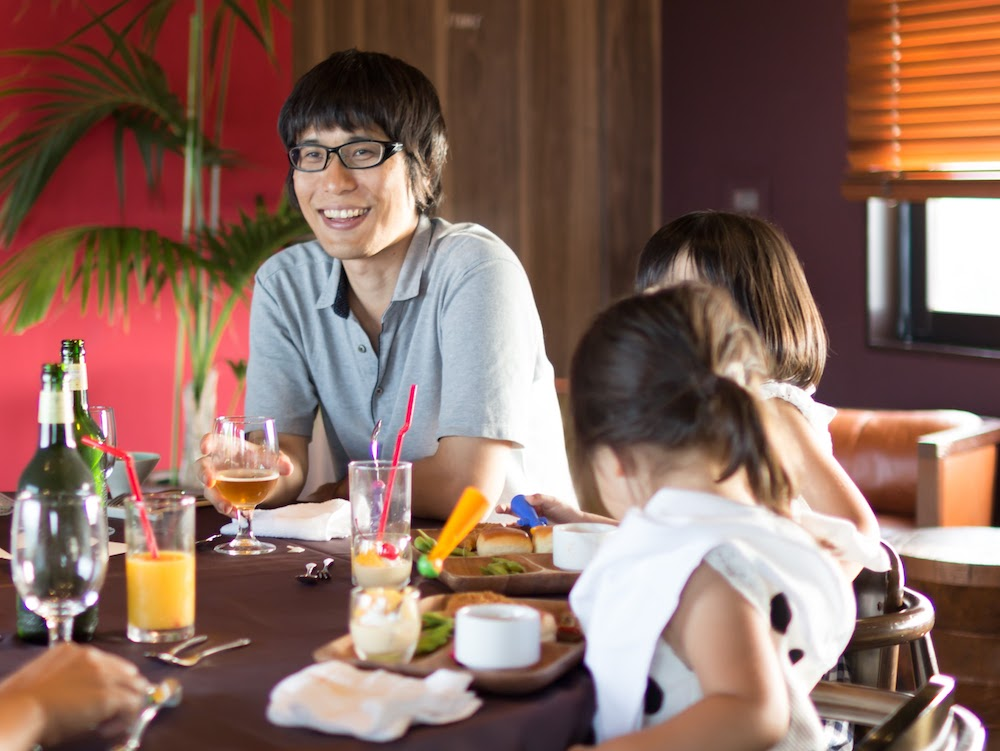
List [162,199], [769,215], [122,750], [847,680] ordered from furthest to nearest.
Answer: [769,215]
[162,199]
[847,680]
[122,750]

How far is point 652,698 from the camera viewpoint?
112cm

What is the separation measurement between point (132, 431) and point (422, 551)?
92.2 inches

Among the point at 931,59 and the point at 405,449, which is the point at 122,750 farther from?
the point at 931,59

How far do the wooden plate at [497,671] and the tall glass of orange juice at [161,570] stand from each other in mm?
152

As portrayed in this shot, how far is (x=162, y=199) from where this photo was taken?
143 inches

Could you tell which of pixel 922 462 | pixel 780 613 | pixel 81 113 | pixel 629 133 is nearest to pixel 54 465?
pixel 780 613

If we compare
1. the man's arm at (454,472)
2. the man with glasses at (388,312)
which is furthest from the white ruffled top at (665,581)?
the man with glasses at (388,312)

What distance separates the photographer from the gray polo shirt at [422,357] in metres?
2.07

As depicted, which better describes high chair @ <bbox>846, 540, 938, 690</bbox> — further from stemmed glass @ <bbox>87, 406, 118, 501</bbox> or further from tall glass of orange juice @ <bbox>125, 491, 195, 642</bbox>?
stemmed glass @ <bbox>87, 406, 118, 501</bbox>

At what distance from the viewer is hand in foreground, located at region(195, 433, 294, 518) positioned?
162cm

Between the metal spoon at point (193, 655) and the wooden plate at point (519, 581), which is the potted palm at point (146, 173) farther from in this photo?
the metal spoon at point (193, 655)

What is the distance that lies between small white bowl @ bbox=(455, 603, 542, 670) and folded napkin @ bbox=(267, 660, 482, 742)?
3cm

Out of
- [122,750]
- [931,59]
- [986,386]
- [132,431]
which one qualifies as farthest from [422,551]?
[931,59]

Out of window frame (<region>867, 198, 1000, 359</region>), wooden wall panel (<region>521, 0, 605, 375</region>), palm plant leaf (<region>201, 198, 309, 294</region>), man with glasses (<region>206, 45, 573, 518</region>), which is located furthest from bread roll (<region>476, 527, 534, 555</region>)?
wooden wall panel (<region>521, 0, 605, 375</region>)
